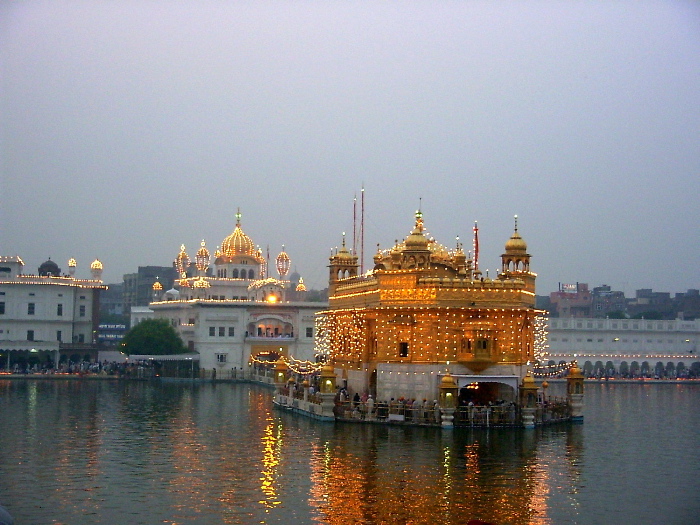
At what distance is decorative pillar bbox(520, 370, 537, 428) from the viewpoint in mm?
36625

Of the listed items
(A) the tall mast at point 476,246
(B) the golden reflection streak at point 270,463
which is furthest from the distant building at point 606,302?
(B) the golden reflection streak at point 270,463

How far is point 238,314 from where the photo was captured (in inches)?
3019

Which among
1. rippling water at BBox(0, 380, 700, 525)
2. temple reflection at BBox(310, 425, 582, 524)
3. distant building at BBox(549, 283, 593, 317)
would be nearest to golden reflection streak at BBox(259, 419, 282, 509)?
rippling water at BBox(0, 380, 700, 525)

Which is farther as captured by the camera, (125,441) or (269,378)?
(269,378)

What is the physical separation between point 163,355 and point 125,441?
138ft

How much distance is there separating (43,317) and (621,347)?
44.6m

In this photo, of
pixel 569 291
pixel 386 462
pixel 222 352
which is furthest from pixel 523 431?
pixel 569 291

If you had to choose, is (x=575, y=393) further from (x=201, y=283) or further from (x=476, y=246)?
(x=201, y=283)

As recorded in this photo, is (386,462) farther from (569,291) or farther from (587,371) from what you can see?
(569,291)

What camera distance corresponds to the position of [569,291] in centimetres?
13662

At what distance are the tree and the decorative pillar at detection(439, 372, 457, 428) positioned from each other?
41.3m

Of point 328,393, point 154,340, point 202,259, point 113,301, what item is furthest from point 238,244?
point 113,301

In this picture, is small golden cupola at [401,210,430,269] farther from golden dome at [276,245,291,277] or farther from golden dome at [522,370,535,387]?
golden dome at [276,245,291,277]

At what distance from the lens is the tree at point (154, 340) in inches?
2923
